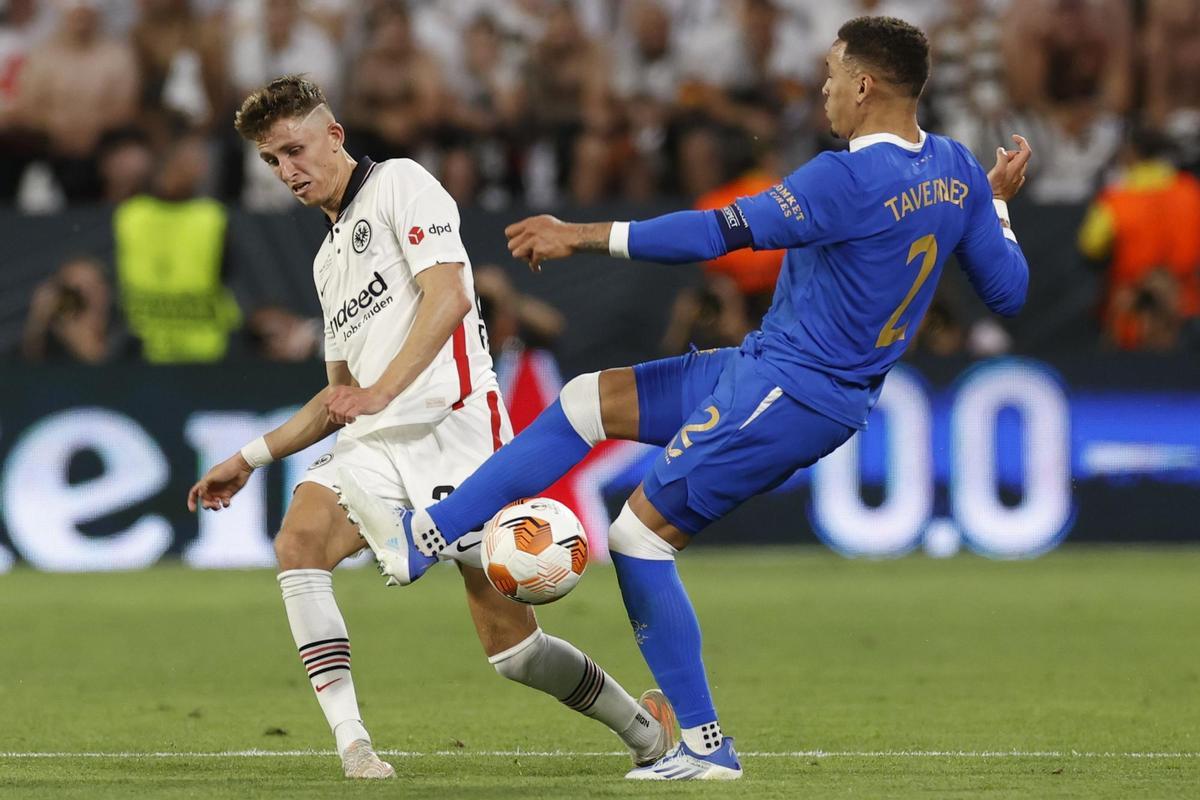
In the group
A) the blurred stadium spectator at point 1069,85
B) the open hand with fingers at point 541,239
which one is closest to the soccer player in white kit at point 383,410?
the open hand with fingers at point 541,239

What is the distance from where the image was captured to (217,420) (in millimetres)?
13914

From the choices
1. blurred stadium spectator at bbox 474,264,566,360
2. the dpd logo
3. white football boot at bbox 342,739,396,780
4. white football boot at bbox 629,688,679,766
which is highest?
the dpd logo

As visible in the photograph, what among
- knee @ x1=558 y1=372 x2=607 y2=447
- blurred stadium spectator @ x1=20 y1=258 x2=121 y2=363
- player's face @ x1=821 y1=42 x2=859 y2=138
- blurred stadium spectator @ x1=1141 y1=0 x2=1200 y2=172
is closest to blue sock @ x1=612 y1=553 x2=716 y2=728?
knee @ x1=558 y1=372 x2=607 y2=447

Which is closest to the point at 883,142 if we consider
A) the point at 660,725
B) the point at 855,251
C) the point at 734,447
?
the point at 855,251

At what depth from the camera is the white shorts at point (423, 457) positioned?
641cm

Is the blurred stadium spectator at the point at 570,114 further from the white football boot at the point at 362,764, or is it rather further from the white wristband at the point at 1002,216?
the white football boot at the point at 362,764

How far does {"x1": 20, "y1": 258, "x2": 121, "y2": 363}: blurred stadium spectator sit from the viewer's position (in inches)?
555

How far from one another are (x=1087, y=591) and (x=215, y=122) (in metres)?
6.79

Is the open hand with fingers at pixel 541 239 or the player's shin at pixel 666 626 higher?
the open hand with fingers at pixel 541 239

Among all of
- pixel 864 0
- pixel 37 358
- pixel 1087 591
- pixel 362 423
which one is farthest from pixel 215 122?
pixel 362 423

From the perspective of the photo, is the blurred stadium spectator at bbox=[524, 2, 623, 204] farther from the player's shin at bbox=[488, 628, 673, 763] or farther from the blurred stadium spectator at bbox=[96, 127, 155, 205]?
the player's shin at bbox=[488, 628, 673, 763]

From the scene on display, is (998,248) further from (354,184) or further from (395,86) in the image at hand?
(395,86)

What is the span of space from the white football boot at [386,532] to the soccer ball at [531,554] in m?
0.19

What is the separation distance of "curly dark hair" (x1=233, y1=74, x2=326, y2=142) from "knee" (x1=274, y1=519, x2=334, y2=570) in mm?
1179
